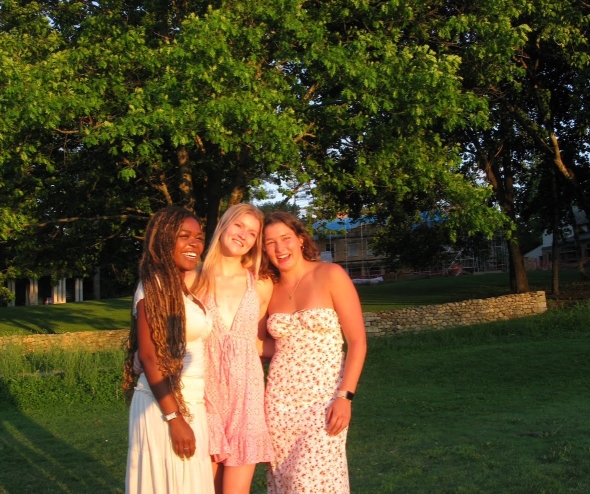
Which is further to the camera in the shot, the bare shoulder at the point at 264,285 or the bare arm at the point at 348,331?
the bare shoulder at the point at 264,285

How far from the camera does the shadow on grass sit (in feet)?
21.9

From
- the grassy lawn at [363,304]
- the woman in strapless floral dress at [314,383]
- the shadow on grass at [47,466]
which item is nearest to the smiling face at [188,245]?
the woman in strapless floral dress at [314,383]

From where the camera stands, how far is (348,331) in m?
3.99

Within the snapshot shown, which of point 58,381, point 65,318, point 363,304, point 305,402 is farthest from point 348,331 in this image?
Answer: point 65,318

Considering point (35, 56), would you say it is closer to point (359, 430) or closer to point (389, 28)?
point (389, 28)

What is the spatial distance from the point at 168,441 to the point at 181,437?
80 millimetres

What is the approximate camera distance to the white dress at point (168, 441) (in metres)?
3.60

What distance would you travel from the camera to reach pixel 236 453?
12.7 feet

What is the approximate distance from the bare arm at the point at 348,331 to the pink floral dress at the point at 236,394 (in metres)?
0.38

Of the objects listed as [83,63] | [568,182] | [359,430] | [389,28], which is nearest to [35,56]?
[83,63]

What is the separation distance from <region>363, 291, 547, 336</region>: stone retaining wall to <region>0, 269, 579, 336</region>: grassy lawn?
5206 millimetres

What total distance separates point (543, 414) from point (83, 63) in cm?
913

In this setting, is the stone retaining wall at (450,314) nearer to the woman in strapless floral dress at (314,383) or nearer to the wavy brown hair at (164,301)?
the woman in strapless floral dress at (314,383)

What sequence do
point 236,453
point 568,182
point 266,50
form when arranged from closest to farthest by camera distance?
1. point 236,453
2. point 266,50
3. point 568,182
